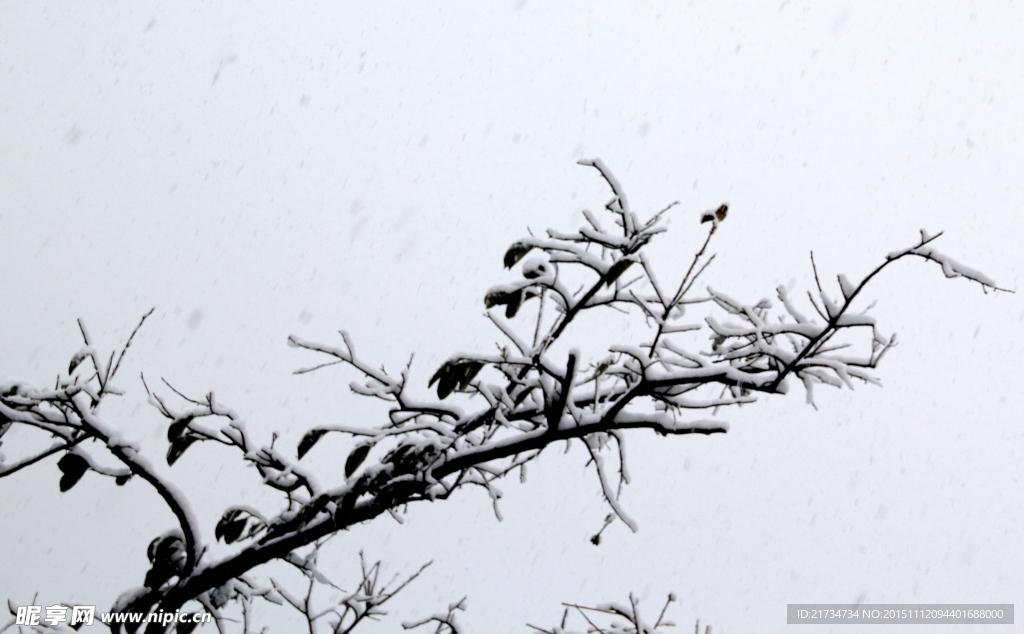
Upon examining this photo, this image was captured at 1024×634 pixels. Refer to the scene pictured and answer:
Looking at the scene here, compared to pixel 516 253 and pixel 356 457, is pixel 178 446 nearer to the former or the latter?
pixel 356 457

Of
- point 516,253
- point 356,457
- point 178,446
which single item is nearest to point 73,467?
point 178,446

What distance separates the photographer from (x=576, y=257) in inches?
72.2

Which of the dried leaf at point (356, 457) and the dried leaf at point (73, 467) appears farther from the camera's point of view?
the dried leaf at point (73, 467)

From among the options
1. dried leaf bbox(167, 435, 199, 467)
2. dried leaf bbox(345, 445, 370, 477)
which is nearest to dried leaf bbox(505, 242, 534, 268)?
dried leaf bbox(345, 445, 370, 477)

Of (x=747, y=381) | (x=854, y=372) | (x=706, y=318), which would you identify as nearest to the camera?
(x=747, y=381)

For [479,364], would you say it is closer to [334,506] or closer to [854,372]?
[334,506]

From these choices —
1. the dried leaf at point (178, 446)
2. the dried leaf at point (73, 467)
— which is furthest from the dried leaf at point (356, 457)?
the dried leaf at point (73, 467)

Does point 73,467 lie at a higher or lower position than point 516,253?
lower

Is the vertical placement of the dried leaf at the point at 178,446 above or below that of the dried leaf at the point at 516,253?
below

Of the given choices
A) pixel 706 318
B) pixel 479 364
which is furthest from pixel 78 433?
pixel 706 318

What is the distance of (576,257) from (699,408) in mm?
531

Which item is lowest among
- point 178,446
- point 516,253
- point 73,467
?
point 73,467

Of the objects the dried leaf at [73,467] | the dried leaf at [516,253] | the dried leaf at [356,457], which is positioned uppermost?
the dried leaf at [516,253]

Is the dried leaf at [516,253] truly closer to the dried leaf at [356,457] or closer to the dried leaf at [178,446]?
the dried leaf at [356,457]
